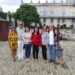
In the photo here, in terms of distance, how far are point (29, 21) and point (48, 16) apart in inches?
783

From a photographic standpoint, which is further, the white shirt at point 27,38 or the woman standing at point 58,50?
the white shirt at point 27,38

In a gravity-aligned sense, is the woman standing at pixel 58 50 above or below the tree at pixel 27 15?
above

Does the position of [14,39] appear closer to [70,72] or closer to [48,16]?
[70,72]

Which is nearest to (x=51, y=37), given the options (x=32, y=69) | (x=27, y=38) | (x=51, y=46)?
(x=51, y=46)

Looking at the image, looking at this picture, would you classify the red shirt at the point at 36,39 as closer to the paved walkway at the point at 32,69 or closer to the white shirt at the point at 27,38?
the white shirt at the point at 27,38

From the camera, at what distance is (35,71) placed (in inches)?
560

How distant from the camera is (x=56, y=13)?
97938 millimetres

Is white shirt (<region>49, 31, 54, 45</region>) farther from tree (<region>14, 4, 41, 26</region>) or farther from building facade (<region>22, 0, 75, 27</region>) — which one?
building facade (<region>22, 0, 75, 27</region>)

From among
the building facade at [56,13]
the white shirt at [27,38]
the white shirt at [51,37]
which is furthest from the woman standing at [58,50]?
the building facade at [56,13]

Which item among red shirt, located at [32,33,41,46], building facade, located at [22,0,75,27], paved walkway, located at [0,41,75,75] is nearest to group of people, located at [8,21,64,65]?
red shirt, located at [32,33,41,46]

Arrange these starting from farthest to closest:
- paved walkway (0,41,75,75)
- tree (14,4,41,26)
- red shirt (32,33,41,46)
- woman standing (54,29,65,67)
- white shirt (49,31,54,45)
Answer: tree (14,4,41,26)
red shirt (32,33,41,46)
white shirt (49,31,54,45)
woman standing (54,29,65,67)
paved walkway (0,41,75,75)

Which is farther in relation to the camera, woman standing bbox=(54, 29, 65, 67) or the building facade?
the building facade

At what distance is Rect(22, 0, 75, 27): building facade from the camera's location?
9781cm

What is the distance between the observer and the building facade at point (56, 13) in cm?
9781
